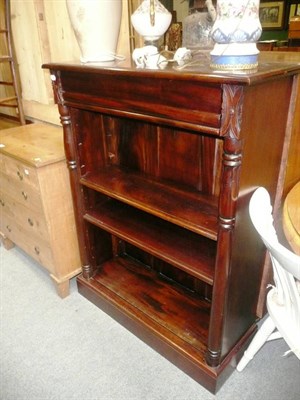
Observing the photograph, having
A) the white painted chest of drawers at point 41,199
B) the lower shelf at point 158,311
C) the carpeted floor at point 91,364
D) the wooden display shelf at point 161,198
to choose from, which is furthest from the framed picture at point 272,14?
the carpeted floor at point 91,364

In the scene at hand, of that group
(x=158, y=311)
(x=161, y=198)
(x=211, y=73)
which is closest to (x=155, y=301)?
(x=158, y=311)

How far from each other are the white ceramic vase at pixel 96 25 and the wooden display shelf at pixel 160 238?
65cm

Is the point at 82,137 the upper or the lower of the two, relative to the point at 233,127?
lower

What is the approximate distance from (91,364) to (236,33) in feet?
4.31

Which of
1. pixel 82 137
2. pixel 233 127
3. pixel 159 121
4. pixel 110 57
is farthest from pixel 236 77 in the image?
pixel 82 137

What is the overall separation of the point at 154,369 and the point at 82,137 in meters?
1.01

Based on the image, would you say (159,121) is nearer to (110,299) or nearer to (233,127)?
(233,127)

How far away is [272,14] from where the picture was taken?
545 centimetres

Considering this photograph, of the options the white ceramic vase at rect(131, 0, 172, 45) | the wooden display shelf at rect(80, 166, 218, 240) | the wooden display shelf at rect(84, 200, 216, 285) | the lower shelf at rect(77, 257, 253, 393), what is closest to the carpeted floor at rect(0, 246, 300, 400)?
the lower shelf at rect(77, 257, 253, 393)

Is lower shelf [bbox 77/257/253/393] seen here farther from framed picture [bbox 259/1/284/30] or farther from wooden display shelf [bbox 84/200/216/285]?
framed picture [bbox 259/1/284/30]

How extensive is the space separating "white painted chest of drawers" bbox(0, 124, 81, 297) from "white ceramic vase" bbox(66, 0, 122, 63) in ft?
1.61

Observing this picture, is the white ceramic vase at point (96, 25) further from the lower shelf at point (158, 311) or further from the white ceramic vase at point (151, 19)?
the lower shelf at point (158, 311)

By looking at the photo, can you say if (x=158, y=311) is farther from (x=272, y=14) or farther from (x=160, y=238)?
(x=272, y=14)

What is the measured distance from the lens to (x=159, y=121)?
38.3 inches
